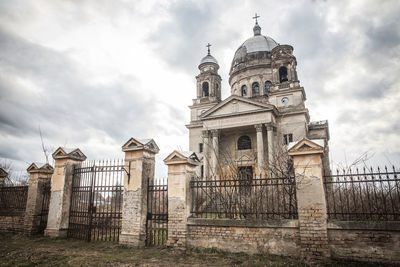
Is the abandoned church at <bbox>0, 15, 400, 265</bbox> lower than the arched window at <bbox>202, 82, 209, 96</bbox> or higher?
lower

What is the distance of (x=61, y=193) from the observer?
8688 millimetres

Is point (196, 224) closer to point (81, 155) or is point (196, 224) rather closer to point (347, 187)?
point (347, 187)

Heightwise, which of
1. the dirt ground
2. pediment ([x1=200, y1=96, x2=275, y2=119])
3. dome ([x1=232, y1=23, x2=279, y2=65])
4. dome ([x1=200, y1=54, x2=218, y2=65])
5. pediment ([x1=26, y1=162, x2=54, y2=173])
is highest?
dome ([x1=232, y1=23, x2=279, y2=65])

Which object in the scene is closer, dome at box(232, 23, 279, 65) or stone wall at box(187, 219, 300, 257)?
stone wall at box(187, 219, 300, 257)

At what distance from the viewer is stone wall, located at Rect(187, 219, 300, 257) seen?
583cm

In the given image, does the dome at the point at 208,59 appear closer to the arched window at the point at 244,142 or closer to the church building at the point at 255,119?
the church building at the point at 255,119

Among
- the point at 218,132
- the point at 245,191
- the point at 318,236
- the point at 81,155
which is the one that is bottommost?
the point at 318,236

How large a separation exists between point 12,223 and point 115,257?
6306 mm

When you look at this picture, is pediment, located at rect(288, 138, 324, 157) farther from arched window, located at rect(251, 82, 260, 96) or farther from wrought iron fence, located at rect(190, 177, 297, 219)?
arched window, located at rect(251, 82, 260, 96)

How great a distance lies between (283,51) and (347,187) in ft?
63.6

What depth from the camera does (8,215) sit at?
10.0 metres

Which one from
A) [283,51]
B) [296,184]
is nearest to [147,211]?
[296,184]

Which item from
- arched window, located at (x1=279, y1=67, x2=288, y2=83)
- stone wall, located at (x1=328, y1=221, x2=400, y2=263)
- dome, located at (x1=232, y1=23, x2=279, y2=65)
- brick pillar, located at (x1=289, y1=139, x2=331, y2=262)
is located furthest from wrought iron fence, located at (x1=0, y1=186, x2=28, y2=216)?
dome, located at (x1=232, y1=23, x2=279, y2=65)

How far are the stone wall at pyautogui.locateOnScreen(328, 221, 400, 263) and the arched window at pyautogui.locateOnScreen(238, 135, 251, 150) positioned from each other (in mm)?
16800
